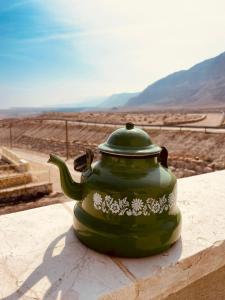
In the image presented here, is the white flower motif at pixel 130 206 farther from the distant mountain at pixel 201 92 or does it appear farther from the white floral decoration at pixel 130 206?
the distant mountain at pixel 201 92

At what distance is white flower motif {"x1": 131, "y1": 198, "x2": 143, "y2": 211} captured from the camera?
1.20 m

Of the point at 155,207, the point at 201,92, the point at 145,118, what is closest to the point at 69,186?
the point at 155,207

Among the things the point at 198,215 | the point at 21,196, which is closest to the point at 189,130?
the point at 21,196

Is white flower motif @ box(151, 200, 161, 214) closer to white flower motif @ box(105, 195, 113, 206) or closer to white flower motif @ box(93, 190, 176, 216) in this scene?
white flower motif @ box(93, 190, 176, 216)

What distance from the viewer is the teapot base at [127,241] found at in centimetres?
121

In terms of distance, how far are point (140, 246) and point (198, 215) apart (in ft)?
1.97

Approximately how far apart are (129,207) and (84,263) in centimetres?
30

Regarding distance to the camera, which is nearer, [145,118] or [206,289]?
[206,289]

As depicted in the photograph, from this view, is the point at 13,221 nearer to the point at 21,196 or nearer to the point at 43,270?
the point at 43,270

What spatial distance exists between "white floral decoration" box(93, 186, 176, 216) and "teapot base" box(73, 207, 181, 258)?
79mm

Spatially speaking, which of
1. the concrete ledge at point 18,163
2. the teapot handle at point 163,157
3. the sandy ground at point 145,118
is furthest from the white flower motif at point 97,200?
the sandy ground at point 145,118

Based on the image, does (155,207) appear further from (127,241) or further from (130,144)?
(130,144)

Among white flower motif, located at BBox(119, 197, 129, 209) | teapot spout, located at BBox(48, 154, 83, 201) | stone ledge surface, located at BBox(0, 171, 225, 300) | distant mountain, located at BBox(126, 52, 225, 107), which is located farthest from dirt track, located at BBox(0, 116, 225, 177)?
distant mountain, located at BBox(126, 52, 225, 107)

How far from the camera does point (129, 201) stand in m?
1.20
